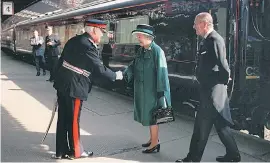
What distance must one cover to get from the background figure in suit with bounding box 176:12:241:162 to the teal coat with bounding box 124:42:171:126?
431mm

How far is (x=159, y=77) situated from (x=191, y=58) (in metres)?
2.00

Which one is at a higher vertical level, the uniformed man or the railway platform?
the uniformed man

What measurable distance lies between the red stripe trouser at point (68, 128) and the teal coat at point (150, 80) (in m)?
0.74

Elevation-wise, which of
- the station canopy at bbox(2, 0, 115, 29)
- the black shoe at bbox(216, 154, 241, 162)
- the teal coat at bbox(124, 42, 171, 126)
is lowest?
the black shoe at bbox(216, 154, 241, 162)

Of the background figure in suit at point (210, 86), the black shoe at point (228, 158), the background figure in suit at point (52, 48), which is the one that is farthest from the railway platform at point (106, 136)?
the background figure in suit at point (52, 48)

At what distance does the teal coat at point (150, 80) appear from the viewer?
4117 millimetres

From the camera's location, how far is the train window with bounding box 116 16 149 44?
24.5 feet

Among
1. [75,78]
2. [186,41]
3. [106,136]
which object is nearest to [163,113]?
[75,78]

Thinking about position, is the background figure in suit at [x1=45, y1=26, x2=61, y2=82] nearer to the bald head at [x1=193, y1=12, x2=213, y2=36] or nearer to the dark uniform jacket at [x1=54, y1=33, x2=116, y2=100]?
the dark uniform jacket at [x1=54, y1=33, x2=116, y2=100]

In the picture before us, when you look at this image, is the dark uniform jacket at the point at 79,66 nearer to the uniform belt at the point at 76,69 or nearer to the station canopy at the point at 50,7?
the uniform belt at the point at 76,69

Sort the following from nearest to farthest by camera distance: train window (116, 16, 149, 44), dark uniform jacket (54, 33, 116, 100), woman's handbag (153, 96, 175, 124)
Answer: dark uniform jacket (54, 33, 116, 100)
woman's handbag (153, 96, 175, 124)
train window (116, 16, 149, 44)

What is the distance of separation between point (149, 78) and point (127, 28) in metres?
3.99

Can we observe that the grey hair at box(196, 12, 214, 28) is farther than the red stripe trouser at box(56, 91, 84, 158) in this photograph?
No

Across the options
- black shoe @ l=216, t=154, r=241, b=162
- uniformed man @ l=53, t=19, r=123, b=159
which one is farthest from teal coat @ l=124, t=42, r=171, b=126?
black shoe @ l=216, t=154, r=241, b=162
